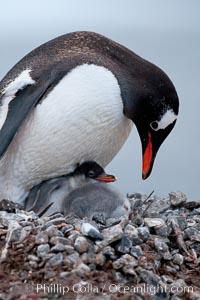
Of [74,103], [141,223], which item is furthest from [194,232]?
[74,103]

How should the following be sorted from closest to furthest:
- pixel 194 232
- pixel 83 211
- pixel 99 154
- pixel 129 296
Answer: pixel 129 296 → pixel 194 232 → pixel 83 211 → pixel 99 154

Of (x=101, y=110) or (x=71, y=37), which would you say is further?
(x=71, y=37)

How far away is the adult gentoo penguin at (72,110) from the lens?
12.6 ft

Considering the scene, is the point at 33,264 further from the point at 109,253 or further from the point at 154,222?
the point at 154,222

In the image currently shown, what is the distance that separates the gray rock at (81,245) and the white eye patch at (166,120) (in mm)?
943

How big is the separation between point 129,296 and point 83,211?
798mm

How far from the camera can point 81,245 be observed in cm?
317

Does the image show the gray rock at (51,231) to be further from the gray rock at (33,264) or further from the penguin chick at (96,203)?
the penguin chick at (96,203)

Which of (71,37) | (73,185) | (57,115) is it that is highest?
(71,37)

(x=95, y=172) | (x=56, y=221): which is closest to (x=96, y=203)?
(x=95, y=172)

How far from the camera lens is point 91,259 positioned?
3.14m

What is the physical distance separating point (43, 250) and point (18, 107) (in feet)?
2.85

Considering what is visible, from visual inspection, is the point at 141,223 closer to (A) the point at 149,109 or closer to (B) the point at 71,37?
(A) the point at 149,109

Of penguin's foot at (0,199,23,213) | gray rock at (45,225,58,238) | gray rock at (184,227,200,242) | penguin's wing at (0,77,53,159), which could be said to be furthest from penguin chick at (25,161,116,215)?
gray rock at (45,225,58,238)
